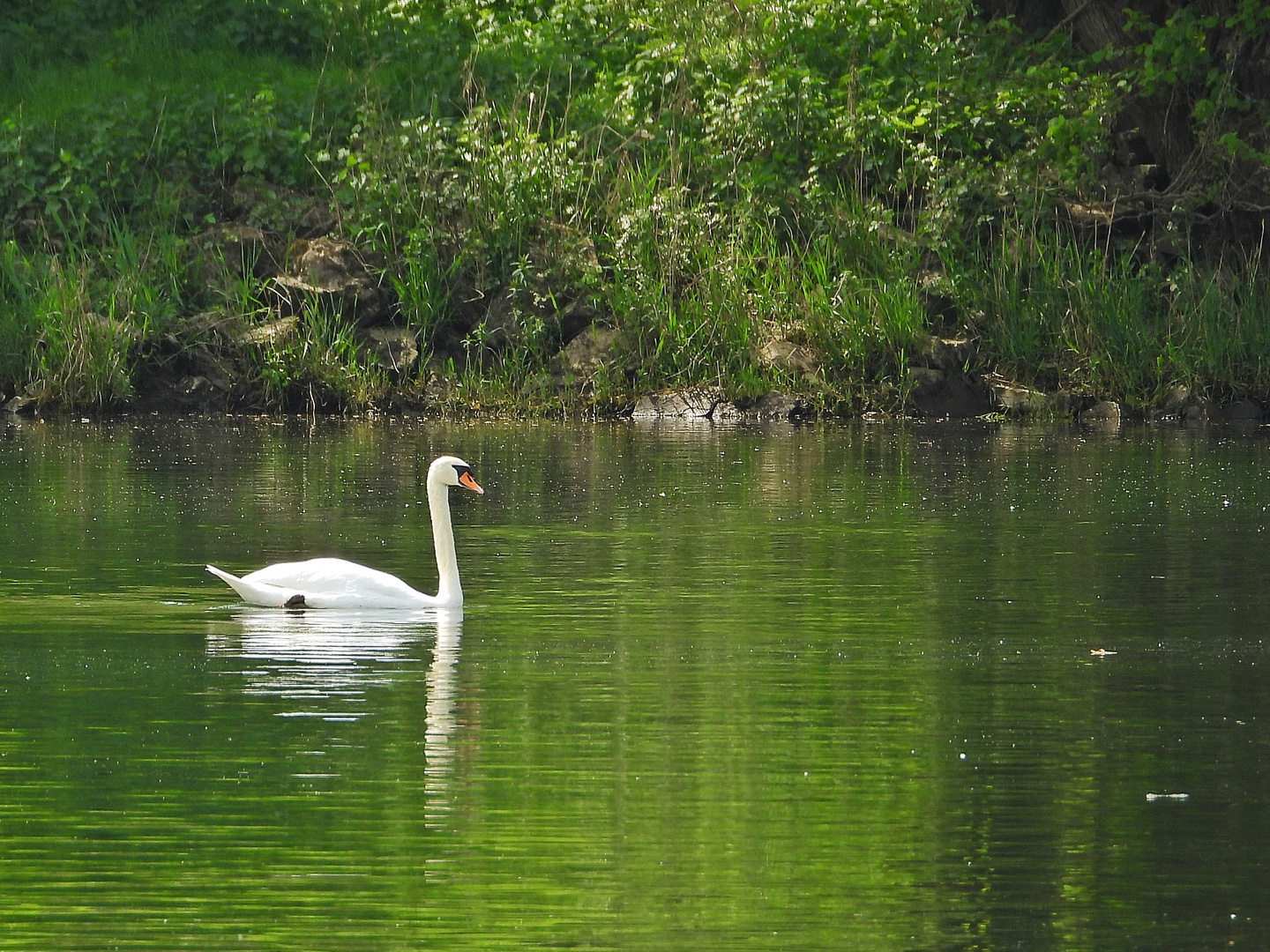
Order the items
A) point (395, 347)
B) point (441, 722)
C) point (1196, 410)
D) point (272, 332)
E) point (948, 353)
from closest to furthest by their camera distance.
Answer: point (441, 722) → point (1196, 410) → point (948, 353) → point (272, 332) → point (395, 347)

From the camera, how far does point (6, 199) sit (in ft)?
90.3

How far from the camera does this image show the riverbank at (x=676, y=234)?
83.5ft

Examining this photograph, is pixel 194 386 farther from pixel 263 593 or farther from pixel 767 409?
pixel 263 593

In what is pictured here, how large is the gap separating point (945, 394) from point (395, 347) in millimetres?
5910

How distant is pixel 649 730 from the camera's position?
28.8ft

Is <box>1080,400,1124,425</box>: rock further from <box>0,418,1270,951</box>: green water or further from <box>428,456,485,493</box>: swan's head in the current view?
<box>428,456,485,493</box>: swan's head

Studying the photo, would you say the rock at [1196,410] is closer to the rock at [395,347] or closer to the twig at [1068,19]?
the twig at [1068,19]

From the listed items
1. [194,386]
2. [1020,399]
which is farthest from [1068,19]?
[194,386]

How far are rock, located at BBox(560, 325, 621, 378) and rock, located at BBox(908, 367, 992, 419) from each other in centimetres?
325

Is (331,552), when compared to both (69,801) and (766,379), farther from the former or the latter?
(766,379)

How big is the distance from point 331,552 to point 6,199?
47.8ft

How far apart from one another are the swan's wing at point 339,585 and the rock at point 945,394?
14108mm

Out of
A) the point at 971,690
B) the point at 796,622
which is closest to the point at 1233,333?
the point at 796,622

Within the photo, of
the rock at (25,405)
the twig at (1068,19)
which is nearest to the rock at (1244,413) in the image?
the twig at (1068,19)
